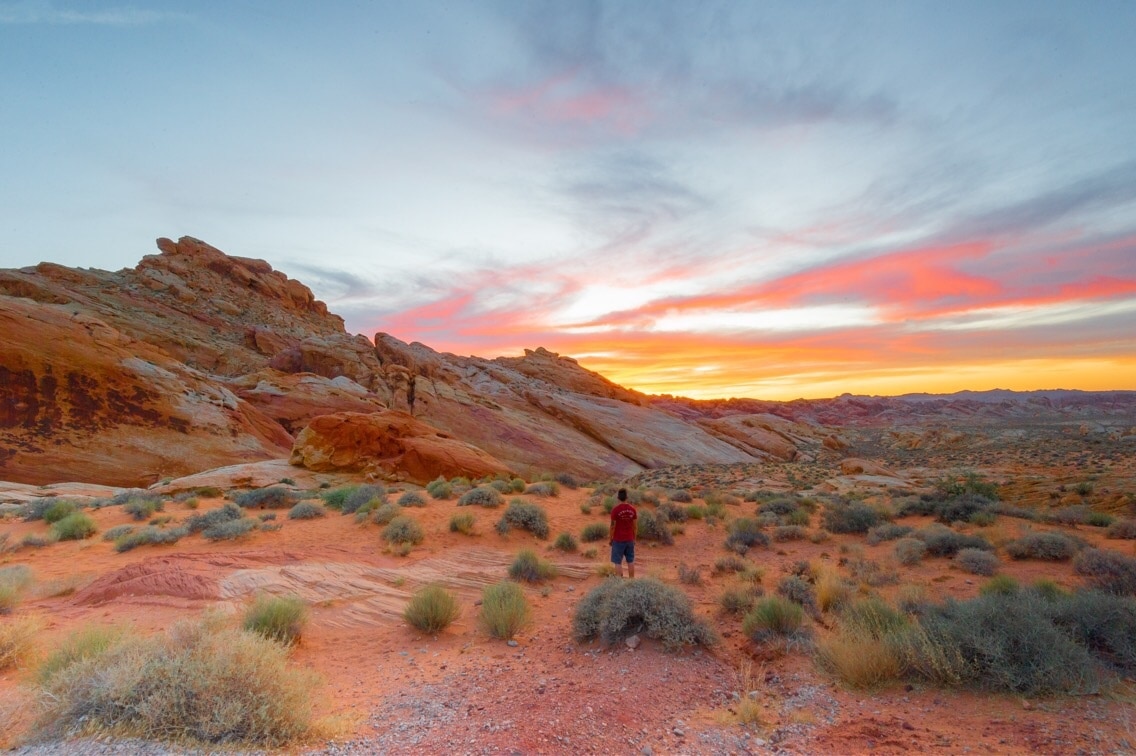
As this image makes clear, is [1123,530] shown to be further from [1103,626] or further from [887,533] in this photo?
[1103,626]

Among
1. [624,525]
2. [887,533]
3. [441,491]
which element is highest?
[624,525]

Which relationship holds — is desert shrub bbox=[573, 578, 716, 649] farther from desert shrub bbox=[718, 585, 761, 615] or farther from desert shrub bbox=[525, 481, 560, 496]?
desert shrub bbox=[525, 481, 560, 496]

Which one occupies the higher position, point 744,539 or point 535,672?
point 535,672

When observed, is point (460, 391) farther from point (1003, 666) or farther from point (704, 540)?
point (1003, 666)

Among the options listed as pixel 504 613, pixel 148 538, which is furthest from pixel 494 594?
pixel 148 538

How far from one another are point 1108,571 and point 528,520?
11252mm

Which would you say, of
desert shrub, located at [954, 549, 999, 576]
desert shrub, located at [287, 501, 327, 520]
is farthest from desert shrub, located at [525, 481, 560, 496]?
desert shrub, located at [954, 549, 999, 576]

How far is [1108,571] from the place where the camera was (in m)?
8.35

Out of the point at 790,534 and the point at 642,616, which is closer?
the point at 642,616

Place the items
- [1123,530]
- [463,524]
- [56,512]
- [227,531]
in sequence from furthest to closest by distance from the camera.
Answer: [56,512] < [463,524] < [227,531] < [1123,530]

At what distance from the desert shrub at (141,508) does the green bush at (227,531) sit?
3470mm

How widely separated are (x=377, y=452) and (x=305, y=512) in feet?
36.3

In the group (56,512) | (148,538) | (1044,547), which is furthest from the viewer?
(56,512)

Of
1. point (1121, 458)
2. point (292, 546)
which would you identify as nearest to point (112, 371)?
point (292, 546)
